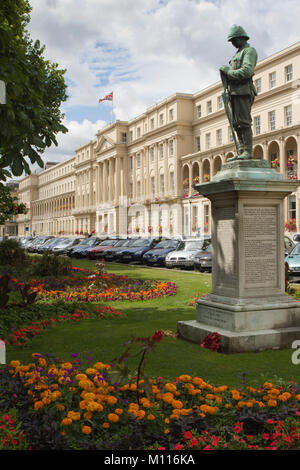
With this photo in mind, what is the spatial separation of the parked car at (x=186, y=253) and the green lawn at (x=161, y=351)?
42.5 ft

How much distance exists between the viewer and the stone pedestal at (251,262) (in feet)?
24.3

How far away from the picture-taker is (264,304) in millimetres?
7555

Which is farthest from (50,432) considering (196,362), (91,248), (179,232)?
(179,232)

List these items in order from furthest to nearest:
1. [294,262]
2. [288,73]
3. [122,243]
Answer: [288,73] → [122,243] → [294,262]

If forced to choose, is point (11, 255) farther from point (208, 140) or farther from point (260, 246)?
point (208, 140)

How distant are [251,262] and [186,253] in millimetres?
17683

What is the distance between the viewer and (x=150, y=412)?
4.28 metres

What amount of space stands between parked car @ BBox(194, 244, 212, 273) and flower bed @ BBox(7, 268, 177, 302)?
20.5ft

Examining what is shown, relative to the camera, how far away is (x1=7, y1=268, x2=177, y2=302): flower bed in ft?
44.2

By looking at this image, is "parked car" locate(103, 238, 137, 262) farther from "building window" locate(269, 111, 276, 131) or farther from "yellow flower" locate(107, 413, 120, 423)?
"yellow flower" locate(107, 413, 120, 423)

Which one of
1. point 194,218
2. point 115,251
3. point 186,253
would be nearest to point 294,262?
point 186,253

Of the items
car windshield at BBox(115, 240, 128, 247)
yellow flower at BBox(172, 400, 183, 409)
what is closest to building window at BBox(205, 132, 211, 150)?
car windshield at BBox(115, 240, 128, 247)

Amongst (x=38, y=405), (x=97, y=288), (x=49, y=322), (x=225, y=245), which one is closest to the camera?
(x=38, y=405)

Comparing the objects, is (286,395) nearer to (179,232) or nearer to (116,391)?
(116,391)
